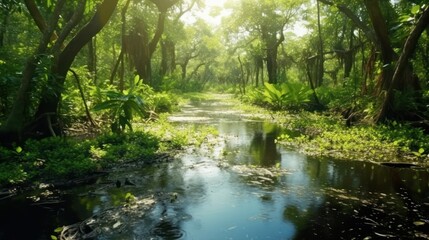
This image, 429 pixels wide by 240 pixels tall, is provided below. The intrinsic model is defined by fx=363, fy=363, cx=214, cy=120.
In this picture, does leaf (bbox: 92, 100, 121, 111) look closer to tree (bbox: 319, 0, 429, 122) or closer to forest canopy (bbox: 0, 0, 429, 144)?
forest canopy (bbox: 0, 0, 429, 144)

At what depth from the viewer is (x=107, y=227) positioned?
5.23 m

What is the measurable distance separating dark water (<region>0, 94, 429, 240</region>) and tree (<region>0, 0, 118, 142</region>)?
3047 millimetres

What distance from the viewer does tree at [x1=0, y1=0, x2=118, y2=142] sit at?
8812 millimetres

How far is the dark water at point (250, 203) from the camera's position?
5141 millimetres

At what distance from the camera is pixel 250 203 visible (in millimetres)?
6297

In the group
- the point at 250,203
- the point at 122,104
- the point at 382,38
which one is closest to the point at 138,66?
the point at 122,104

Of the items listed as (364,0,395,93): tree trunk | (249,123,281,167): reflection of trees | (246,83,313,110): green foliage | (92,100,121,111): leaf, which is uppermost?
(364,0,395,93): tree trunk

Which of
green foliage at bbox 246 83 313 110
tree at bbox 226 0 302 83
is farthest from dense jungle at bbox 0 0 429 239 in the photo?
tree at bbox 226 0 302 83

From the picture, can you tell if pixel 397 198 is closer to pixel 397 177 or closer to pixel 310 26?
pixel 397 177

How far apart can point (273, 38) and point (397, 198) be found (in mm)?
29512

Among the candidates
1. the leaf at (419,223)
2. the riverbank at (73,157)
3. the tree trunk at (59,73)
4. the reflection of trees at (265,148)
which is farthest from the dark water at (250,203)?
the tree trunk at (59,73)

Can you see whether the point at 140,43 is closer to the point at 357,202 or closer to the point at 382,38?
the point at 382,38

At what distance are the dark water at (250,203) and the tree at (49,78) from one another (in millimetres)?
3047

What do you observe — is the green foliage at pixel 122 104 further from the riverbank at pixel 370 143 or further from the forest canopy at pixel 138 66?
the riverbank at pixel 370 143
